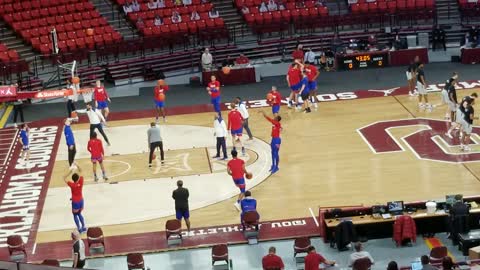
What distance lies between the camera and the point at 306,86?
35062 millimetres

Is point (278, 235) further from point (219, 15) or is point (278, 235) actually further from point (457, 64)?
point (219, 15)

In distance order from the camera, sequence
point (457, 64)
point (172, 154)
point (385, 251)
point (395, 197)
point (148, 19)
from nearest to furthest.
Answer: point (385, 251) → point (395, 197) → point (172, 154) → point (457, 64) → point (148, 19)

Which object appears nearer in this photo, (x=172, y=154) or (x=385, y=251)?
(x=385, y=251)

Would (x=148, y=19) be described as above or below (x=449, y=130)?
above

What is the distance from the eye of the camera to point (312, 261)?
20781 millimetres

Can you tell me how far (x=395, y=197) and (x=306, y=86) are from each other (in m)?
9.70

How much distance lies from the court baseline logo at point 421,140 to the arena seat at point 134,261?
10665 mm

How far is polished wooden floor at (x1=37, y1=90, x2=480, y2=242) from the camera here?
25.8 meters

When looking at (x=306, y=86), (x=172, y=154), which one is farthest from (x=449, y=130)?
(x=172, y=154)

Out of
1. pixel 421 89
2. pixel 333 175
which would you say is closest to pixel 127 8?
→ pixel 421 89

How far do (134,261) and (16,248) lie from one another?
11.5ft

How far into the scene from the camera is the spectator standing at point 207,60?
40.9 metres

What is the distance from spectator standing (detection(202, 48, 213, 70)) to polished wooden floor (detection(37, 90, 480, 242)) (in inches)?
265

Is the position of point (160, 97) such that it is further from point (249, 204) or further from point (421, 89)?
point (249, 204)
